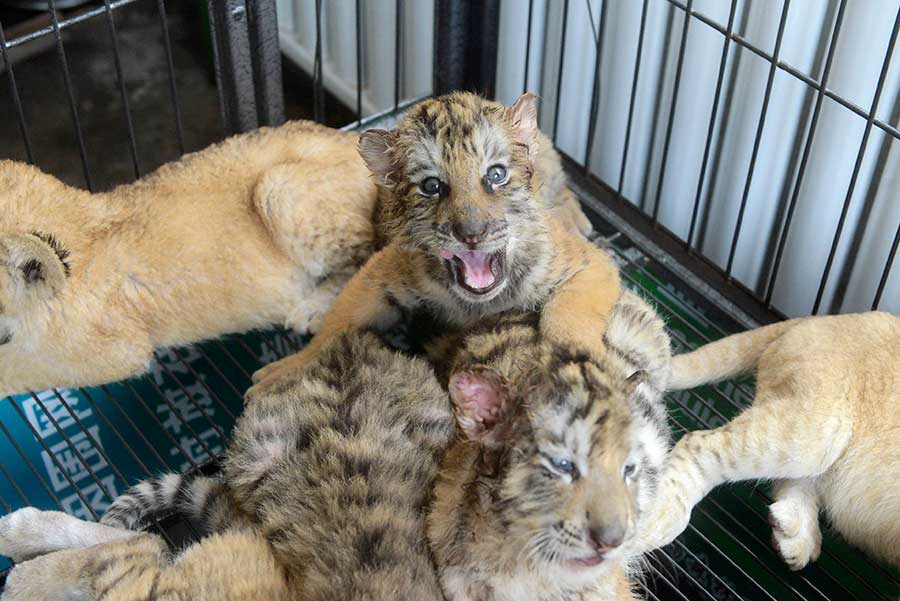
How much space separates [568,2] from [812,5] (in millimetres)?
916

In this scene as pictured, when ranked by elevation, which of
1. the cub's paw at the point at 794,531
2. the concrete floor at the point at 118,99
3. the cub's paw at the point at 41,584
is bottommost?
the concrete floor at the point at 118,99

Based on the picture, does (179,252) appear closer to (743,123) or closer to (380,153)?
(380,153)

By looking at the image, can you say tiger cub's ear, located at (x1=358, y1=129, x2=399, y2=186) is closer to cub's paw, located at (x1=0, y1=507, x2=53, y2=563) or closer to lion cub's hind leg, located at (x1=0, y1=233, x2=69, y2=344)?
lion cub's hind leg, located at (x1=0, y1=233, x2=69, y2=344)

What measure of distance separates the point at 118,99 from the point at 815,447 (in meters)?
4.12

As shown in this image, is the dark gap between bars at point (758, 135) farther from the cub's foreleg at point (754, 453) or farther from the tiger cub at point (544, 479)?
the tiger cub at point (544, 479)

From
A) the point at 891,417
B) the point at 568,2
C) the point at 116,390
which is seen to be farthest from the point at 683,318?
the point at 116,390

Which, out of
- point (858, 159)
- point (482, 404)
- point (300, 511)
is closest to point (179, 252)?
point (300, 511)

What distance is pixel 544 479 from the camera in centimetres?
216

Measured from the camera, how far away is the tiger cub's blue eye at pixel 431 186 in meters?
2.85

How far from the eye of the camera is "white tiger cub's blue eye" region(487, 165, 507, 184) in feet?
9.39

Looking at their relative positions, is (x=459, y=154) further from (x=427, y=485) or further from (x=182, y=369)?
(x=182, y=369)

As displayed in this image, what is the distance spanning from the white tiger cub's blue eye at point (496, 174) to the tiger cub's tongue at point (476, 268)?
0.62 feet

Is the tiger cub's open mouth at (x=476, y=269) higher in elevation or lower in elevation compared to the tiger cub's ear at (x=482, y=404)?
lower

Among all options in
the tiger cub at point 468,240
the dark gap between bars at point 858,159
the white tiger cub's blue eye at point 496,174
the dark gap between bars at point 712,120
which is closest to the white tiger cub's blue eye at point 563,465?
the tiger cub at point 468,240
